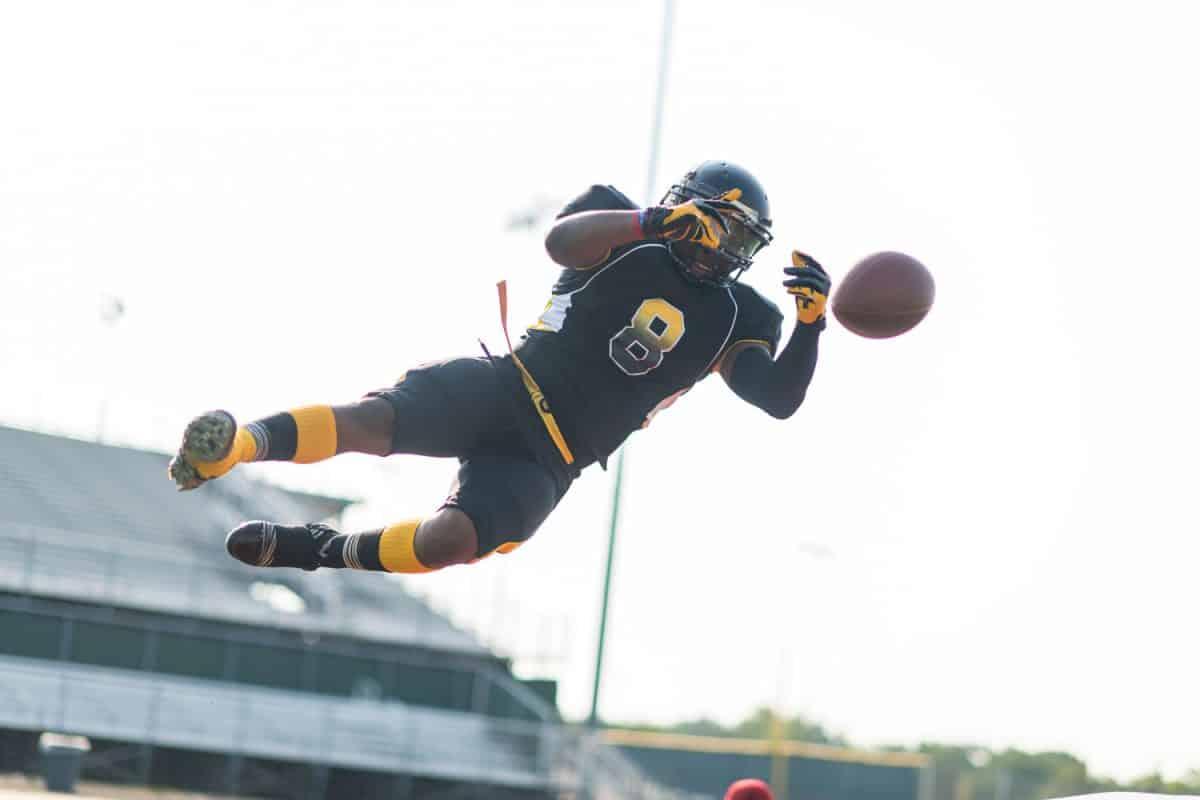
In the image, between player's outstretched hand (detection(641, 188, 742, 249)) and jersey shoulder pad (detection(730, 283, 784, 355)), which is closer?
player's outstretched hand (detection(641, 188, 742, 249))

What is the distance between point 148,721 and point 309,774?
5.82 feet

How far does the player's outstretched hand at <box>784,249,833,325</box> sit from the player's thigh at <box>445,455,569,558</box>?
Result: 0.98m

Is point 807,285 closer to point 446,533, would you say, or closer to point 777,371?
point 777,371

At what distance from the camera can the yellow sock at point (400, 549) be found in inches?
218

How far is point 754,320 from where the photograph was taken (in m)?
6.02

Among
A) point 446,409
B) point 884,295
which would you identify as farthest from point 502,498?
point 884,295

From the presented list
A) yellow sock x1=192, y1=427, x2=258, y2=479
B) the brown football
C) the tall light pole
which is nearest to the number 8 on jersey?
the brown football

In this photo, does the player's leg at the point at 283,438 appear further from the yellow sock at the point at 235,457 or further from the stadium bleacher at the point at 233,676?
the stadium bleacher at the point at 233,676

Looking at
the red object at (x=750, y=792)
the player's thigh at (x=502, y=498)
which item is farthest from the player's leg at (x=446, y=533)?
the red object at (x=750, y=792)

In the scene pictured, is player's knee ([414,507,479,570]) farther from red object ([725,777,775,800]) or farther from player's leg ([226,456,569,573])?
red object ([725,777,775,800])

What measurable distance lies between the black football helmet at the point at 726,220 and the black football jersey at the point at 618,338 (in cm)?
7

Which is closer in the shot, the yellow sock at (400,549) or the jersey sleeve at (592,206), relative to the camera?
the yellow sock at (400,549)

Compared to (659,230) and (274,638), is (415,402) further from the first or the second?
(274,638)

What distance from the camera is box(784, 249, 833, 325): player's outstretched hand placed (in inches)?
226
